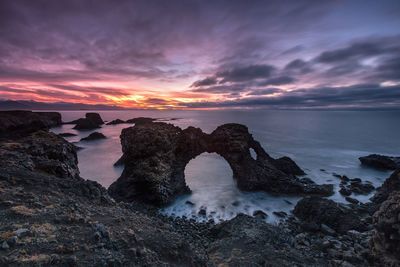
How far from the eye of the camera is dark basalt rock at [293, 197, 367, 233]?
16.7m

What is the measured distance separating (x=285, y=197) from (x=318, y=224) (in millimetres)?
7379

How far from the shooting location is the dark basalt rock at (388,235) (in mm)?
10069

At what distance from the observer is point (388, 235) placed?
34.0 ft

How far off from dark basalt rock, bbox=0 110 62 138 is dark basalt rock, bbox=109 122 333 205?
2174cm

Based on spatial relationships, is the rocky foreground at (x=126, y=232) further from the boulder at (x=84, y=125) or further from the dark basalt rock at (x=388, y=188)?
the boulder at (x=84, y=125)

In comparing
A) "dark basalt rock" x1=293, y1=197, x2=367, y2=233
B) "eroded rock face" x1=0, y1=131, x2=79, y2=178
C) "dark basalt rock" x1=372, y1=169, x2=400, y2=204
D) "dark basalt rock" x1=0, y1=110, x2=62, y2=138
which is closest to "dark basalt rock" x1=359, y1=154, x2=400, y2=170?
"dark basalt rock" x1=372, y1=169, x2=400, y2=204

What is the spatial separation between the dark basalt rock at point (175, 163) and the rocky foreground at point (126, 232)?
4542mm

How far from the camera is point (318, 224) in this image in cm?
1734

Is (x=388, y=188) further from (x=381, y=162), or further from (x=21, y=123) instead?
(x=21, y=123)

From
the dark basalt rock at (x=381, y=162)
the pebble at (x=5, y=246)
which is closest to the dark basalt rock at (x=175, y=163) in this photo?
the pebble at (x=5, y=246)

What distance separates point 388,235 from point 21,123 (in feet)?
243

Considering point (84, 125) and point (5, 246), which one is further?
point (84, 125)

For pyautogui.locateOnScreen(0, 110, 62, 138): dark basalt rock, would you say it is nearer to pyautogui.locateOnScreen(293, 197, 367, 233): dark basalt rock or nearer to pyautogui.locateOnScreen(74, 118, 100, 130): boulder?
pyautogui.locateOnScreen(74, 118, 100, 130): boulder

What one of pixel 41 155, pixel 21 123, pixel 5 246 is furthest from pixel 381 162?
pixel 21 123
